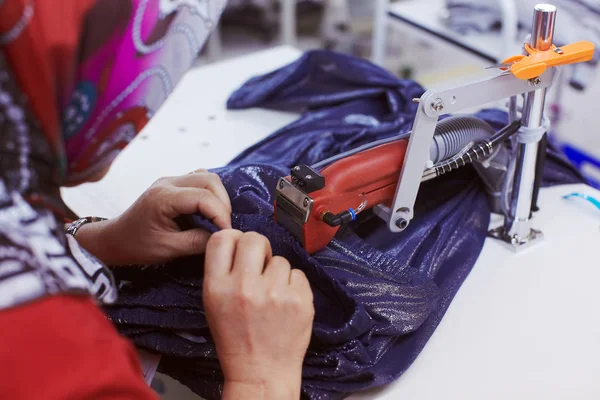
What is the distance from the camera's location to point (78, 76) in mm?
458

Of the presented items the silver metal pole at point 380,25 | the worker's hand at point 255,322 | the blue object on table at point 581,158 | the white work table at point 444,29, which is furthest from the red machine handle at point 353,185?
the silver metal pole at point 380,25

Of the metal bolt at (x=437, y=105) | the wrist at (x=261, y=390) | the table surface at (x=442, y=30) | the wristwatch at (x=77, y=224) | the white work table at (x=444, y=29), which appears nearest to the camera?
the wrist at (x=261, y=390)

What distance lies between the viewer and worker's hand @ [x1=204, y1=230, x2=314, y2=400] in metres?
0.58

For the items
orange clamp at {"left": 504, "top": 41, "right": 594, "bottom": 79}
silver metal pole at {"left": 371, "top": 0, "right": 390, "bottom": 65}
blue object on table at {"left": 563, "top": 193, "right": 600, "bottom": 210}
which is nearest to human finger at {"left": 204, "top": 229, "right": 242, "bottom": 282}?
orange clamp at {"left": 504, "top": 41, "right": 594, "bottom": 79}

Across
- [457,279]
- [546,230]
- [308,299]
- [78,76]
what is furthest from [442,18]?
[78,76]

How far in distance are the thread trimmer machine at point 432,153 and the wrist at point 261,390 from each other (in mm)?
166

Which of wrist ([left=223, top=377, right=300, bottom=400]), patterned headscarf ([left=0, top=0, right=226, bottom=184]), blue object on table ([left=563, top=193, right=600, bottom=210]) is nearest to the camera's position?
patterned headscarf ([left=0, top=0, right=226, bottom=184])

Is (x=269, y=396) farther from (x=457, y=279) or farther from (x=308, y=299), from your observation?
(x=457, y=279)

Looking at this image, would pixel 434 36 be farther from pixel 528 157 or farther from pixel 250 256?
pixel 250 256

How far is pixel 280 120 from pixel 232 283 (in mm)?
644

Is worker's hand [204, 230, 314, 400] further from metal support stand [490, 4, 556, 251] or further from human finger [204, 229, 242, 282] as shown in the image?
metal support stand [490, 4, 556, 251]

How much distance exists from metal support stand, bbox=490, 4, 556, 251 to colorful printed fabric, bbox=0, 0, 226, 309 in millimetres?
418

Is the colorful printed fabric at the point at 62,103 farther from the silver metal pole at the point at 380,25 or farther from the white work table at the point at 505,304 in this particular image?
the silver metal pole at the point at 380,25

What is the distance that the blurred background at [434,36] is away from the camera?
1.55 meters
